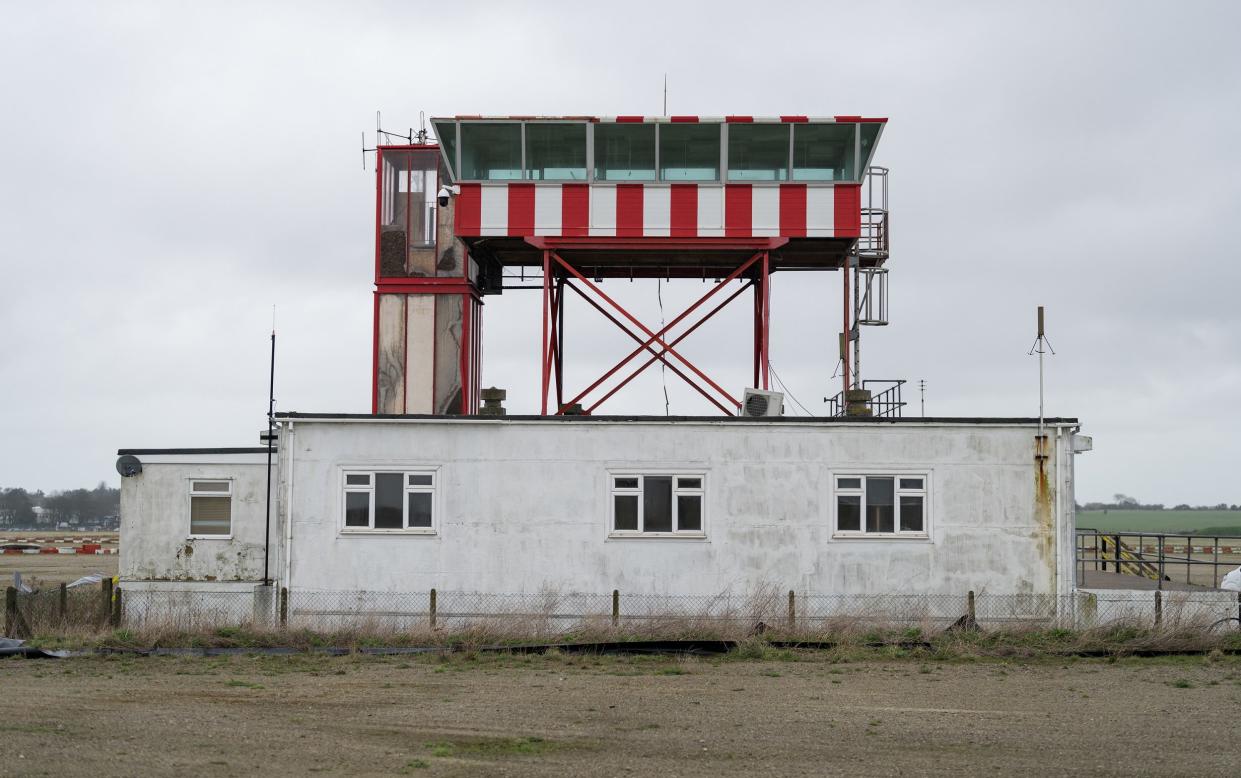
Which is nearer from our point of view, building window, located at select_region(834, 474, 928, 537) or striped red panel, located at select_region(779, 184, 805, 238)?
building window, located at select_region(834, 474, 928, 537)

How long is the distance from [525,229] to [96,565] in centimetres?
2897

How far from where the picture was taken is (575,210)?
28016mm

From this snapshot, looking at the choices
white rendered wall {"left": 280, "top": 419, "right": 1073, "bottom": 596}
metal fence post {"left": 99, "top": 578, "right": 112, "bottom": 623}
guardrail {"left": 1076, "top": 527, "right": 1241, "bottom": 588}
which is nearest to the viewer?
metal fence post {"left": 99, "top": 578, "right": 112, "bottom": 623}

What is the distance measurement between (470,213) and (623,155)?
3.45 meters

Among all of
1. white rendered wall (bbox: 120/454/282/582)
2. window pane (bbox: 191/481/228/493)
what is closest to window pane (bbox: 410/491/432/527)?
white rendered wall (bbox: 120/454/282/582)

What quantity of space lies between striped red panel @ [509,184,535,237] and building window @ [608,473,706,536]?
7825 mm

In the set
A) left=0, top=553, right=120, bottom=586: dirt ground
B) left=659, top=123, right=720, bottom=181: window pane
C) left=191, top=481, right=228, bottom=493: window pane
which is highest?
left=659, top=123, right=720, bottom=181: window pane

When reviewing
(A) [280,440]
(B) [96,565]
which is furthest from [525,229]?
(B) [96,565]

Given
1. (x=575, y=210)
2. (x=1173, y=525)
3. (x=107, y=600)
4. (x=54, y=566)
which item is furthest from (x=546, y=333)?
(x=1173, y=525)

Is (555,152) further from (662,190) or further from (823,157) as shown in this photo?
(823,157)

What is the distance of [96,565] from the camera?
4922 centimetres

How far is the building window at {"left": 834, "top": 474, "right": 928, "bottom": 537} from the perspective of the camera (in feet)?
72.8

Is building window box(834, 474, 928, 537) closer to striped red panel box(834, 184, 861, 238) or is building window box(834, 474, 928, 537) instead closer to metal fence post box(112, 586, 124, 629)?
striped red panel box(834, 184, 861, 238)

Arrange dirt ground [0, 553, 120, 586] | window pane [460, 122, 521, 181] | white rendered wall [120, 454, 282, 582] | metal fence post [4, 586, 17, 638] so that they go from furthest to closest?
dirt ground [0, 553, 120, 586]
window pane [460, 122, 521, 181]
white rendered wall [120, 454, 282, 582]
metal fence post [4, 586, 17, 638]
